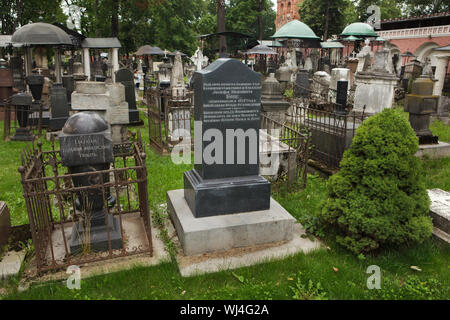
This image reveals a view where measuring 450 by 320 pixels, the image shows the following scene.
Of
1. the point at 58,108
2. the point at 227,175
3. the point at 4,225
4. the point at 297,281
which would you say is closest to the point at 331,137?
the point at 227,175

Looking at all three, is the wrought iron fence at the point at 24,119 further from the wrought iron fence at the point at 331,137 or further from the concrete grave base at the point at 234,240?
the wrought iron fence at the point at 331,137

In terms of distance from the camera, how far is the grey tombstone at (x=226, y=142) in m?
4.59

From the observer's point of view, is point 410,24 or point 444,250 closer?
point 444,250

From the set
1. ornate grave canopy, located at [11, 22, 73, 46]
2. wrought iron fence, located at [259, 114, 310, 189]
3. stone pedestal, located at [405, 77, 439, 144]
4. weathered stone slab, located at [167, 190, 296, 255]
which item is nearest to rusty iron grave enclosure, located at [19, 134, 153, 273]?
weathered stone slab, located at [167, 190, 296, 255]

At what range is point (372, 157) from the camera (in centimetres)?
443

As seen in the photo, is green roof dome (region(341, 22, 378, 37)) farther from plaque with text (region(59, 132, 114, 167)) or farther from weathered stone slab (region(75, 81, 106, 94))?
plaque with text (region(59, 132, 114, 167))

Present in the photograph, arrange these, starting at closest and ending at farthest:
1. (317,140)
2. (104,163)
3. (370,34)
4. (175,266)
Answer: (175,266) < (104,163) < (317,140) < (370,34)

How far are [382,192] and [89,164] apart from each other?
11.8 ft

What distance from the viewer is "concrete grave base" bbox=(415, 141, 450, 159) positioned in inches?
333

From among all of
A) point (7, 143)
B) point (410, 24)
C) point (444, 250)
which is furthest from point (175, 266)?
point (410, 24)

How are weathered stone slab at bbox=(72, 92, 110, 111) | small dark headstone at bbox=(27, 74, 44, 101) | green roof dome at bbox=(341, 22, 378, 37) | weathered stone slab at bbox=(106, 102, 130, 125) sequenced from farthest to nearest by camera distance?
green roof dome at bbox=(341, 22, 378, 37)
small dark headstone at bbox=(27, 74, 44, 101)
weathered stone slab at bbox=(106, 102, 130, 125)
weathered stone slab at bbox=(72, 92, 110, 111)

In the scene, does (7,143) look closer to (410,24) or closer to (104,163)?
(104,163)

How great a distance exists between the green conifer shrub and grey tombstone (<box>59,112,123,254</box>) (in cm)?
287

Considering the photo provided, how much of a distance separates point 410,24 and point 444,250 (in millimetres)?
39841
